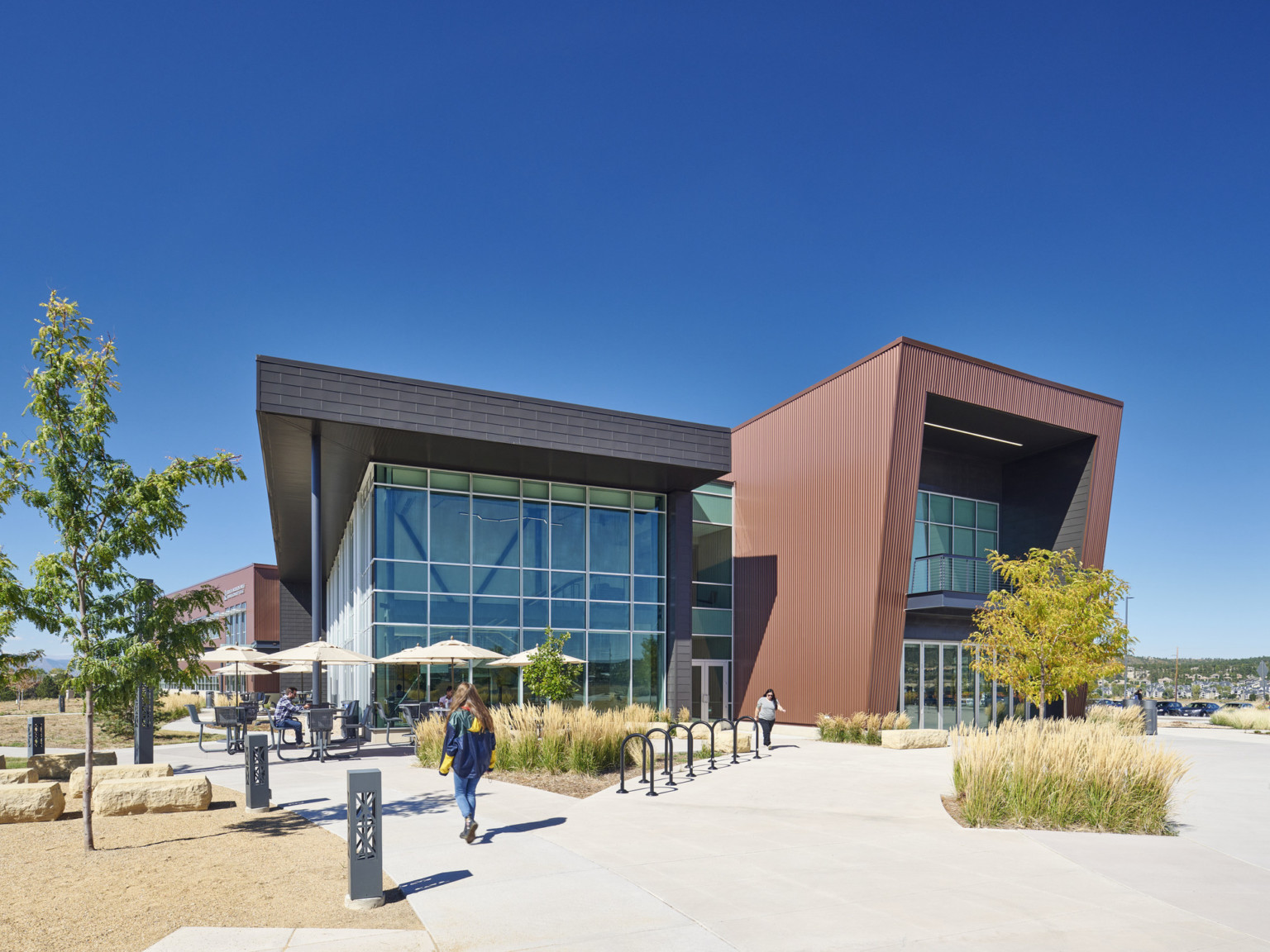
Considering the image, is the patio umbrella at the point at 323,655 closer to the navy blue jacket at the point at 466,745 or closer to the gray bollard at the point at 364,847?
the navy blue jacket at the point at 466,745

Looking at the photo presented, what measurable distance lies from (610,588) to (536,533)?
110 inches

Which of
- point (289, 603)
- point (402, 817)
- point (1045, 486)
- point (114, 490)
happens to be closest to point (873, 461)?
point (1045, 486)

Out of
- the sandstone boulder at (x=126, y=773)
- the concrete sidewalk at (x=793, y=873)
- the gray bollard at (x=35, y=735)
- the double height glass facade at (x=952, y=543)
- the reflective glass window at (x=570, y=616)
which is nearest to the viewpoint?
the concrete sidewalk at (x=793, y=873)

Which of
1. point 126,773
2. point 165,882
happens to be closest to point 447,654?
point 126,773

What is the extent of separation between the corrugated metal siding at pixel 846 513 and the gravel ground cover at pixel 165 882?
56.2 feet

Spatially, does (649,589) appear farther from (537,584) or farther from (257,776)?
(257,776)

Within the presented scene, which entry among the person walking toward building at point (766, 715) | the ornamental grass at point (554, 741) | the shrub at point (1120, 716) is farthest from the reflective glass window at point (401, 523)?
the shrub at point (1120, 716)

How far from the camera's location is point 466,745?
30.8 ft

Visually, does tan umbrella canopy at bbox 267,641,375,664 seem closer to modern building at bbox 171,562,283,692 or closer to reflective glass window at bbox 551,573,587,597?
reflective glass window at bbox 551,573,587,597

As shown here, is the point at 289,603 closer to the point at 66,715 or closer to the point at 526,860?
the point at 66,715

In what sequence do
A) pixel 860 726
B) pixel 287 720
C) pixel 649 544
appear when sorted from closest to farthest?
pixel 287 720 < pixel 860 726 < pixel 649 544

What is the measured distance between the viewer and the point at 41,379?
8.92 metres

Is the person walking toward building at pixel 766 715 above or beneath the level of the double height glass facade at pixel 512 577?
beneath

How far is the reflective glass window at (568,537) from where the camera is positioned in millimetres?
24656
